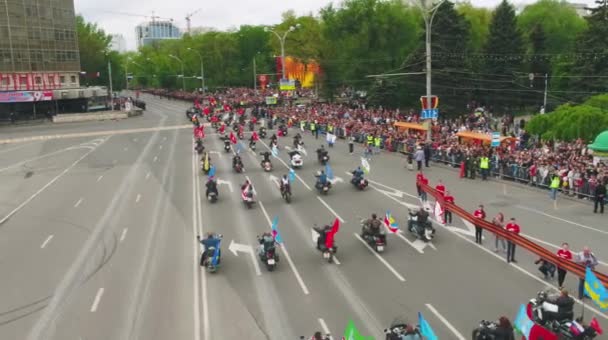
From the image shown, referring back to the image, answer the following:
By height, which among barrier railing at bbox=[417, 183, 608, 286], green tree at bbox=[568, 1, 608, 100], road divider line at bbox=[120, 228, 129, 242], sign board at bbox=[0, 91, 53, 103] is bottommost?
road divider line at bbox=[120, 228, 129, 242]

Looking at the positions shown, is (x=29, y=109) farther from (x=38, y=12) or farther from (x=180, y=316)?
(x=180, y=316)

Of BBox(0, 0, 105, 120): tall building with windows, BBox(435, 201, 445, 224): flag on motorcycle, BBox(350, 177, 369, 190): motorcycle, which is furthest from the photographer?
BBox(0, 0, 105, 120): tall building with windows

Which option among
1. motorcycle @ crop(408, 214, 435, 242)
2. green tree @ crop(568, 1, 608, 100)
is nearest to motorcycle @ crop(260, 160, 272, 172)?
motorcycle @ crop(408, 214, 435, 242)

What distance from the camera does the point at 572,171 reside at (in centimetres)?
2575

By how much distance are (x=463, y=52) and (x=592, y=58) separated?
491 inches

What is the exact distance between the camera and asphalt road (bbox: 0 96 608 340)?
1415 cm

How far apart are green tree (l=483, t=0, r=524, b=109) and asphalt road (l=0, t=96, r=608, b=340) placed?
112 feet

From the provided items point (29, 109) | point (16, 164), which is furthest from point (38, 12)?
point (16, 164)

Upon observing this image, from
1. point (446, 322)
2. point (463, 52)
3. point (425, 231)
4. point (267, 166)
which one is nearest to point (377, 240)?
point (425, 231)

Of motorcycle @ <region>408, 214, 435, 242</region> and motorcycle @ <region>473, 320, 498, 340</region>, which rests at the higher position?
motorcycle @ <region>473, 320, 498, 340</region>

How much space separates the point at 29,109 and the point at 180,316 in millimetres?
78648

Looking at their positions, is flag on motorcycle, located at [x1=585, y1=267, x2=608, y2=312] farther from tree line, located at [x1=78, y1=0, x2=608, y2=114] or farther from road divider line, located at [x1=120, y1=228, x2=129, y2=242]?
tree line, located at [x1=78, y1=0, x2=608, y2=114]

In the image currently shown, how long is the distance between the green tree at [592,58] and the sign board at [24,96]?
65.6 meters

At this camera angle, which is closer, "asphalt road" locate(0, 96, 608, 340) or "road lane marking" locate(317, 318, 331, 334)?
"road lane marking" locate(317, 318, 331, 334)
